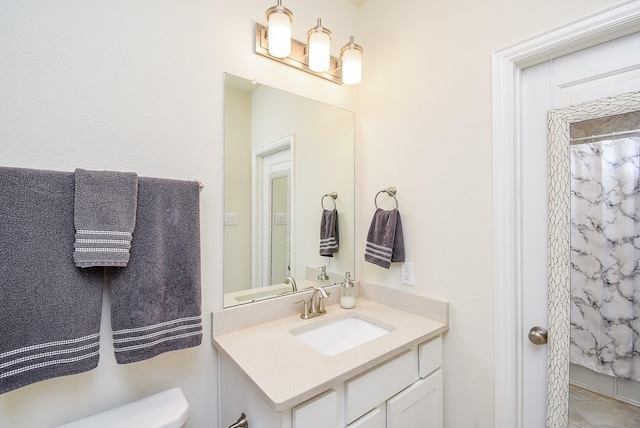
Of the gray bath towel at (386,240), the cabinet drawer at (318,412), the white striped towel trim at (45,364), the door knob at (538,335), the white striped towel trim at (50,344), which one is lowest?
the cabinet drawer at (318,412)

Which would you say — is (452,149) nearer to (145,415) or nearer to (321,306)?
(321,306)

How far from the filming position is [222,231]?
126cm

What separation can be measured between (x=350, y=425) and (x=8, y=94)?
152 cm

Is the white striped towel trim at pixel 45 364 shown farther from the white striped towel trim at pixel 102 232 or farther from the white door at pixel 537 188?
the white door at pixel 537 188

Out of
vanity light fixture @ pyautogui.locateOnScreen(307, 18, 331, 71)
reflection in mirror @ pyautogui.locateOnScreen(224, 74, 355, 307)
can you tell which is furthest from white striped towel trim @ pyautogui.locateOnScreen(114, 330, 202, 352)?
vanity light fixture @ pyautogui.locateOnScreen(307, 18, 331, 71)

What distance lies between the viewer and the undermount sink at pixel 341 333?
1332 millimetres

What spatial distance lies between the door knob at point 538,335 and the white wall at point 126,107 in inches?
51.2

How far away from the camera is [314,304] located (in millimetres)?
1458

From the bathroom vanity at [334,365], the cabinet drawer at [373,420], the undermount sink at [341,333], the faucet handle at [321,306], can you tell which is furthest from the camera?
the faucet handle at [321,306]

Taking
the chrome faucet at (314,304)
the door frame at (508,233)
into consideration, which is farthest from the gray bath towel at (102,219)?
the door frame at (508,233)

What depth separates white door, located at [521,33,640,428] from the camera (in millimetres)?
1079

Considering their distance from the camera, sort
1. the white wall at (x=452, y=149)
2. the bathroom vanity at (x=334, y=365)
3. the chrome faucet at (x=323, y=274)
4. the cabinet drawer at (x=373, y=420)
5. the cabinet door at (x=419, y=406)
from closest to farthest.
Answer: the bathroom vanity at (x=334, y=365) < the cabinet drawer at (x=373, y=420) < the cabinet door at (x=419, y=406) < the white wall at (x=452, y=149) < the chrome faucet at (x=323, y=274)

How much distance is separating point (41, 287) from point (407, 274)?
145 cm

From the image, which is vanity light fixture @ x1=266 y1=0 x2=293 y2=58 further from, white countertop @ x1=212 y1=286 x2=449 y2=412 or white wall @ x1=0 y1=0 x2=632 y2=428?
white countertop @ x1=212 y1=286 x2=449 y2=412
